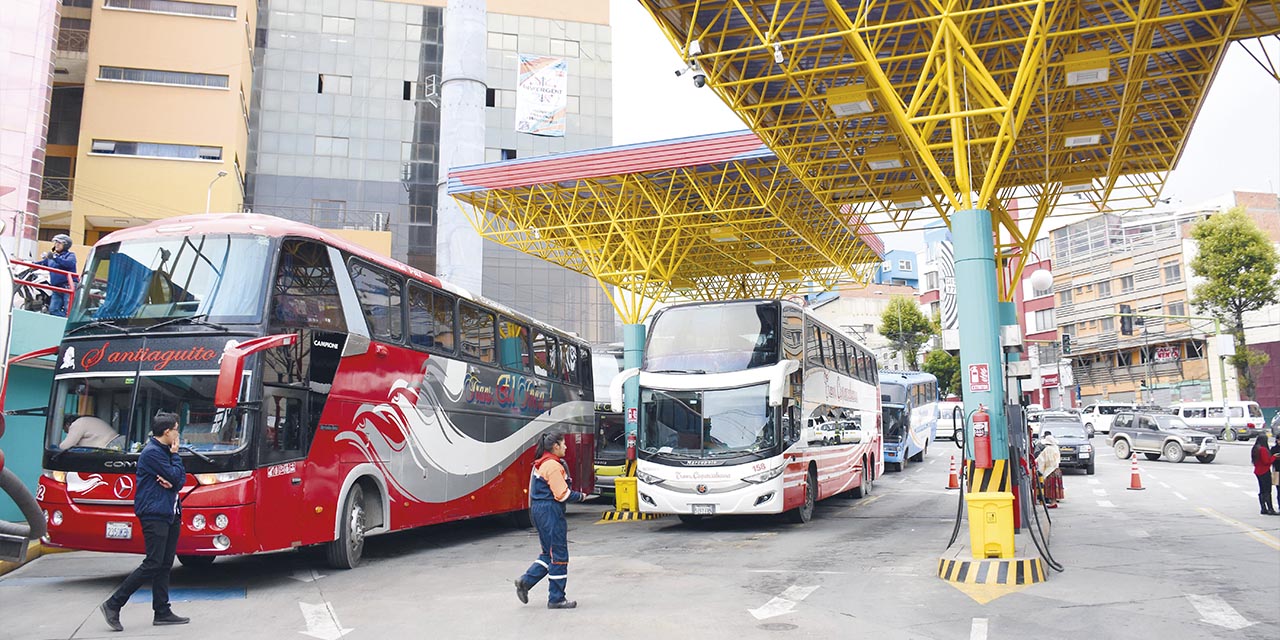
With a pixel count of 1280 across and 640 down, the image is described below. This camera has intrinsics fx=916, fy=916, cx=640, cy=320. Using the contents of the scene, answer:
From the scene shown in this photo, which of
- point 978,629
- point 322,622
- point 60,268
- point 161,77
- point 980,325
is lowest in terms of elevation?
point 322,622

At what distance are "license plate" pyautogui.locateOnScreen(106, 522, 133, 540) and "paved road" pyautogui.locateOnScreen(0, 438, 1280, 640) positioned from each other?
655 millimetres

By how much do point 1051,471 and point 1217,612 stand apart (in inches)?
383

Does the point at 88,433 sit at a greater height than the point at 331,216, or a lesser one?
lesser

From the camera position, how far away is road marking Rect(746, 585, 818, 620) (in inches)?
327

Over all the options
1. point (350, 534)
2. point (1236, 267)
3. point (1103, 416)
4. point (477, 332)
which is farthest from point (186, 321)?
point (1103, 416)

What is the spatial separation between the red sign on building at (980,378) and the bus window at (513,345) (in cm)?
772

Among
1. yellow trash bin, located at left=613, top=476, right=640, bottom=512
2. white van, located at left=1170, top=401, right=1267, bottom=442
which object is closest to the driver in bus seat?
yellow trash bin, located at left=613, top=476, right=640, bottom=512

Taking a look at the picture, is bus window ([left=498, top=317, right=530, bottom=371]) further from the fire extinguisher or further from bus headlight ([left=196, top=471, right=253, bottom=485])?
the fire extinguisher

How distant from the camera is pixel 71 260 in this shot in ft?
48.2

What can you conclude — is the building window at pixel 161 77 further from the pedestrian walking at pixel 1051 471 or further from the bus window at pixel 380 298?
the pedestrian walking at pixel 1051 471

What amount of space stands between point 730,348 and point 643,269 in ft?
37.7

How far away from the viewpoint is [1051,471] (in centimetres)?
1717

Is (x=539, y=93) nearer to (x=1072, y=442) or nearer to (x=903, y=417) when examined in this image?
(x=903, y=417)

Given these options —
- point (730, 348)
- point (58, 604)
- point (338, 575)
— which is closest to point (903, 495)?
point (730, 348)
